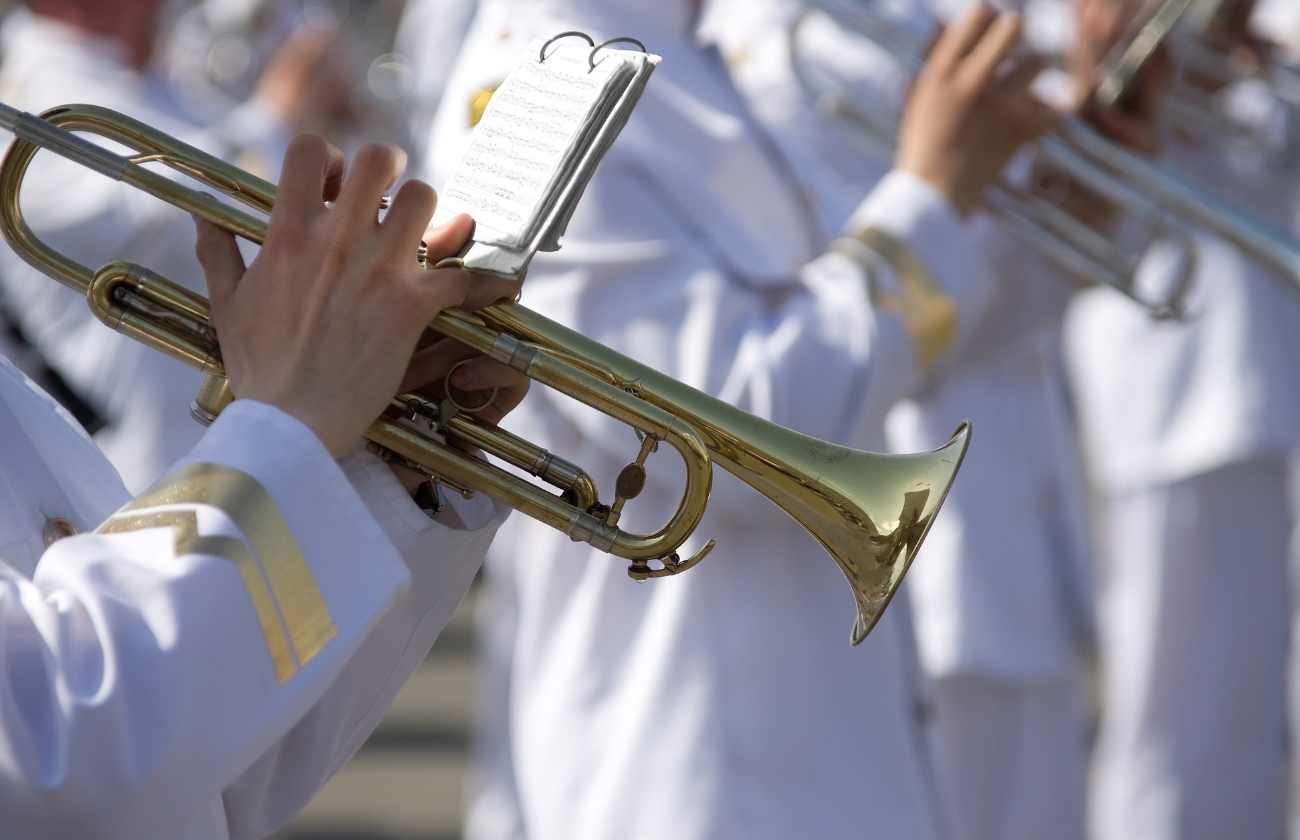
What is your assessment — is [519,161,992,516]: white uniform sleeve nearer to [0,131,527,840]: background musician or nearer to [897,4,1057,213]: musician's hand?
[897,4,1057,213]: musician's hand

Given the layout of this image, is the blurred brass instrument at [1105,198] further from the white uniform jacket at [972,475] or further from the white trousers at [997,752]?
the white trousers at [997,752]

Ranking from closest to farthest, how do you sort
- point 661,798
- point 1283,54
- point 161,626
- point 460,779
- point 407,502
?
1. point 161,626
2. point 407,502
3. point 661,798
4. point 1283,54
5. point 460,779

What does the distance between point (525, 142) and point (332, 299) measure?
0.30 m

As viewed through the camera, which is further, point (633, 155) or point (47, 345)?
point (47, 345)

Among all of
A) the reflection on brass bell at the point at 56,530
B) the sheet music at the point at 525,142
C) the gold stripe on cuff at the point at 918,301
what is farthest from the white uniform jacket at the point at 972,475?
the reflection on brass bell at the point at 56,530

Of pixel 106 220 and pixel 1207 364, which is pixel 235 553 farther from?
pixel 1207 364

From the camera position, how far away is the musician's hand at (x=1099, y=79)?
2.76 meters

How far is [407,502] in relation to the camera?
136 cm

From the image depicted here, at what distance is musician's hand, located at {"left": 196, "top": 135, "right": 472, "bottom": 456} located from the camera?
1148 mm

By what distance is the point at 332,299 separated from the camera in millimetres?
1158

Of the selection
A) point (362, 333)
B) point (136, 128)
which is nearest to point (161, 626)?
point (362, 333)

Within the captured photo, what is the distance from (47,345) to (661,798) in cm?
209

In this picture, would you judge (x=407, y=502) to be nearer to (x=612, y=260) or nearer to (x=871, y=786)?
(x=612, y=260)

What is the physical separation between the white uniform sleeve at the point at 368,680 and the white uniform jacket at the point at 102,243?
204 centimetres
